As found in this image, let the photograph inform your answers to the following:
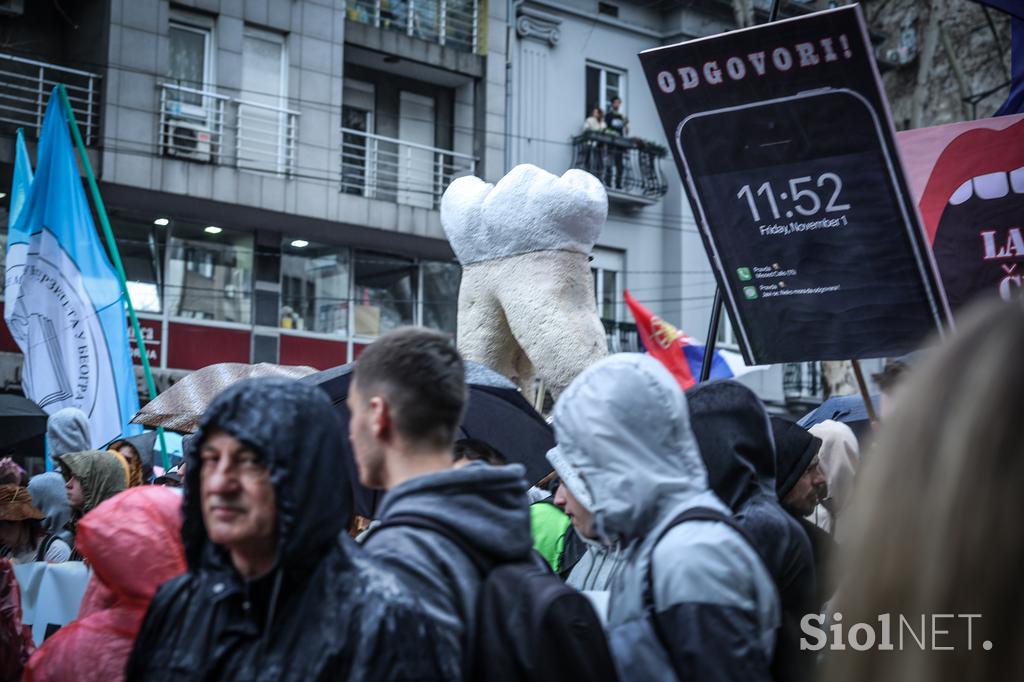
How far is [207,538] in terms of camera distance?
9.14ft

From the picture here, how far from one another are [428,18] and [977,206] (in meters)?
19.8

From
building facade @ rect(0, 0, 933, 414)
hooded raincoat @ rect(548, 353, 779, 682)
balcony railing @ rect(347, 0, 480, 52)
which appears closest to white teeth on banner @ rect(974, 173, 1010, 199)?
hooded raincoat @ rect(548, 353, 779, 682)

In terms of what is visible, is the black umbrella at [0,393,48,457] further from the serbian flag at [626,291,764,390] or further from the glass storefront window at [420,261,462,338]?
the glass storefront window at [420,261,462,338]

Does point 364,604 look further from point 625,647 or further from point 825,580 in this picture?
point 825,580

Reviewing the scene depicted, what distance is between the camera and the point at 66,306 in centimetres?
1005

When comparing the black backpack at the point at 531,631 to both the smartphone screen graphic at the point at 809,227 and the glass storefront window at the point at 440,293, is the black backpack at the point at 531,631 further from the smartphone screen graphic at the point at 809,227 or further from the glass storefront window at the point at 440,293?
the glass storefront window at the point at 440,293

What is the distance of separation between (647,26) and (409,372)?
25.8m

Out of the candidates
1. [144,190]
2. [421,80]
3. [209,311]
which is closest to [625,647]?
[144,190]

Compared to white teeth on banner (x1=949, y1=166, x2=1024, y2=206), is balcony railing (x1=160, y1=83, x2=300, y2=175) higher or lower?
higher

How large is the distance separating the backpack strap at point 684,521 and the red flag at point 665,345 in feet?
43.4

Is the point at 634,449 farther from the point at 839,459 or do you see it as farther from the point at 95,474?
the point at 95,474

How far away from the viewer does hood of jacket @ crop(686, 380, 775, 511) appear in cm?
365

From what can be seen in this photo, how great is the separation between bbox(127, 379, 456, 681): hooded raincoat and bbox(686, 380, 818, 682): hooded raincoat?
1.30 meters

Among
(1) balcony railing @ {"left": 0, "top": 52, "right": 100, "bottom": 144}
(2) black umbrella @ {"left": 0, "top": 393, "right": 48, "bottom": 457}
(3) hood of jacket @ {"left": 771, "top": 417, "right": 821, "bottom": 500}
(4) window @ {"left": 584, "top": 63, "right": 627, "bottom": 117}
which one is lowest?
(3) hood of jacket @ {"left": 771, "top": 417, "right": 821, "bottom": 500}
